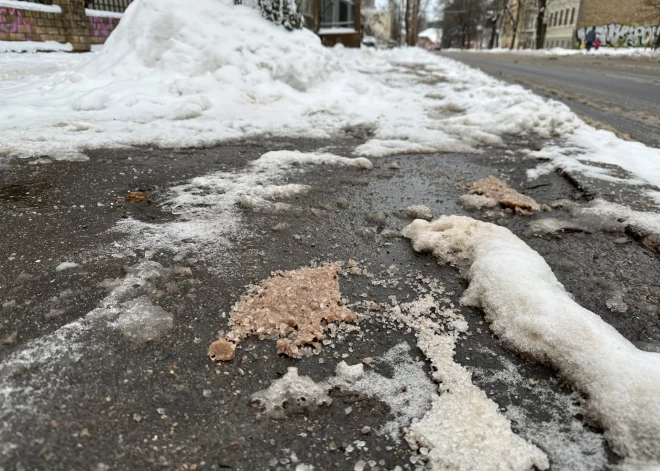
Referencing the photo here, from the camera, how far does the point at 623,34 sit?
121 feet

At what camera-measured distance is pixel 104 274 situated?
189 cm

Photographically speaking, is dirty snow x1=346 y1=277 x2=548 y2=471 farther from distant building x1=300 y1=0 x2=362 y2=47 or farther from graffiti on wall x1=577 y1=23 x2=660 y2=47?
graffiti on wall x1=577 y1=23 x2=660 y2=47

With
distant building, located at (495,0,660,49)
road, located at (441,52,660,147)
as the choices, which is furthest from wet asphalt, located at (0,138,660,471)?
distant building, located at (495,0,660,49)

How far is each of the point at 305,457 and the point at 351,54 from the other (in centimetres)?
1663

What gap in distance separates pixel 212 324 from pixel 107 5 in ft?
49.4

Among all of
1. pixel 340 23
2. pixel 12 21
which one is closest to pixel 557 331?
pixel 12 21

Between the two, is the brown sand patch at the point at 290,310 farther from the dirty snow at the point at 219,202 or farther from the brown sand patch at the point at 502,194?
the brown sand patch at the point at 502,194

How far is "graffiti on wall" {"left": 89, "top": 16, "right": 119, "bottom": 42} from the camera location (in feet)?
40.2

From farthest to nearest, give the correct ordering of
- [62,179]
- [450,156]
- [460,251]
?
[450,156], [62,179], [460,251]

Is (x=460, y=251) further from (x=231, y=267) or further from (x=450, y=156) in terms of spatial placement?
(x=450, y=156)

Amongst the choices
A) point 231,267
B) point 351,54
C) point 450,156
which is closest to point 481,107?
point 450,156

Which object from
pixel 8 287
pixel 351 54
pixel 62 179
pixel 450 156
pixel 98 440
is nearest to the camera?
pixel 98 440

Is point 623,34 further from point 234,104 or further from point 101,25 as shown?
point 234,104

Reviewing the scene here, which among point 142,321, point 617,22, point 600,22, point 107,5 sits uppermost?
point 600,22
